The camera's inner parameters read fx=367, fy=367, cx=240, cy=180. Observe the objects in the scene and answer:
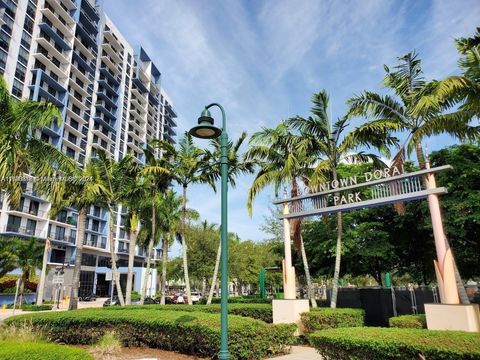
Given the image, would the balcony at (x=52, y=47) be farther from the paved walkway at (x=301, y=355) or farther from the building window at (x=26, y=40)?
the paved walkway at (x=301, y=355)

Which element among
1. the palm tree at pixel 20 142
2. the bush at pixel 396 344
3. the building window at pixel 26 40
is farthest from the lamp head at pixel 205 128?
the building window at pixel 26 40

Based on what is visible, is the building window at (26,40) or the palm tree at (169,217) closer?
the palm tree at (169,217)

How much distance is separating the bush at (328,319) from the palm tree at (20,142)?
35.0 feet

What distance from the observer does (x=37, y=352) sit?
249 inches

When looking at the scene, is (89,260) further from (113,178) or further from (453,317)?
(453,317)

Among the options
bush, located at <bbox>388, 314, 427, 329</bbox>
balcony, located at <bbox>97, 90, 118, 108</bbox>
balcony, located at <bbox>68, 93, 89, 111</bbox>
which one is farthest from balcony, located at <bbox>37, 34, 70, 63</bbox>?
bush, located at <bbox>388, 314, 427, 329</bbox>

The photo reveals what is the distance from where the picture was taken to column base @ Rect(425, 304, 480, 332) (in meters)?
9.11

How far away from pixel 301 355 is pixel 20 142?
11.3m

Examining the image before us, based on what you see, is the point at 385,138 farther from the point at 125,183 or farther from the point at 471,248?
the point at 125,183

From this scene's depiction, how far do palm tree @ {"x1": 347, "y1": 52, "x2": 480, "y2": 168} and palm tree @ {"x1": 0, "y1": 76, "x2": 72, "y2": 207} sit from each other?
1107cm

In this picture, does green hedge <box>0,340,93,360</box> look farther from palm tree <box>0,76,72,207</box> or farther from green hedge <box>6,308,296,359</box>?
palm tree <box>0,76,72,207</box>

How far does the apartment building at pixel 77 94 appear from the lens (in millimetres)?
49406

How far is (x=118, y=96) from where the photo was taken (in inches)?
2872

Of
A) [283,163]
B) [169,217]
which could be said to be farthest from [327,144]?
[169,217]
